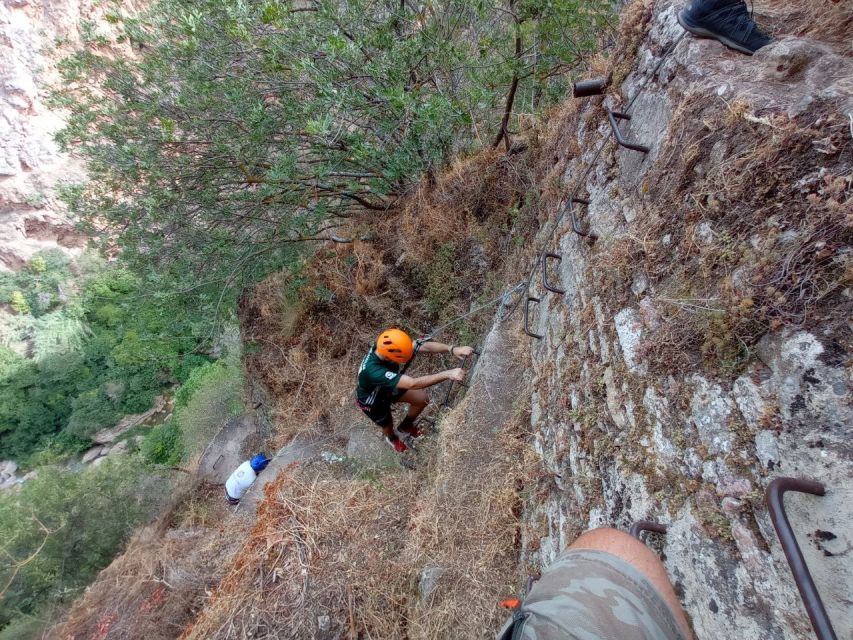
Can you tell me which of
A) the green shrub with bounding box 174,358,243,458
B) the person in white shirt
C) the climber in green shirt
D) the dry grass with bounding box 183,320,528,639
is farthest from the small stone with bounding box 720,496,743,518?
the green shrub with bounding box 174,358,243,458

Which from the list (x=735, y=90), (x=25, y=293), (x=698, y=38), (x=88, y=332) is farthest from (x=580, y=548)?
(x=25, y=293)

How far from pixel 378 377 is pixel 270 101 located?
3.49m

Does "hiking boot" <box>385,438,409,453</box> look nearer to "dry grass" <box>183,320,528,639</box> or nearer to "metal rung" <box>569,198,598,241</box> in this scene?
"dry grass" <box>183,320,528,639</box>

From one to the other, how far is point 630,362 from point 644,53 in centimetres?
228

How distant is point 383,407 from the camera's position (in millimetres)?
4867

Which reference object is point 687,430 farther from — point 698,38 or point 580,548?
point 698,38

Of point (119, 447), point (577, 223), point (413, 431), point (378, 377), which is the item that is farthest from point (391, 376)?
point (119, 447)

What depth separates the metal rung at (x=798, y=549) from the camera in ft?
3.54

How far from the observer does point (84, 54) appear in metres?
4.68

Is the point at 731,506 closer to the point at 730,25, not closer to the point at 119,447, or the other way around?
the point at 730,25

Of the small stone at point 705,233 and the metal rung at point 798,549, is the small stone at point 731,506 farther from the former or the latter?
the small stone at point 705,233

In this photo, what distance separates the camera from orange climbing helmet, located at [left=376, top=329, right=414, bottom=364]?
4398 millimetres

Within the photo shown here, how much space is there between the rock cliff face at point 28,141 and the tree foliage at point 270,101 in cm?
1699

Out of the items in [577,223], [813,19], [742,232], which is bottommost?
[742,232]
